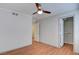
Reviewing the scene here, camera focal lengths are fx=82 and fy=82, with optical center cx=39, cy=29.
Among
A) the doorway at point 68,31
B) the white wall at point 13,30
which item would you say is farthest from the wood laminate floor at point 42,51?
the doorway at point 68,31

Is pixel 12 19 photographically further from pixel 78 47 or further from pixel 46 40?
pixel 78 47

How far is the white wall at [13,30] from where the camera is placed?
2.35 meters

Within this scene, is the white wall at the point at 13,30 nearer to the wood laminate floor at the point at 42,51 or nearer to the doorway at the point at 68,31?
the wood laminate floor at the point at 42,51

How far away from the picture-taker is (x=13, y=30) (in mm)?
2605

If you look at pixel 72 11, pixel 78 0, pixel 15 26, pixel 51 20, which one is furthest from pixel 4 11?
pixel 78 0

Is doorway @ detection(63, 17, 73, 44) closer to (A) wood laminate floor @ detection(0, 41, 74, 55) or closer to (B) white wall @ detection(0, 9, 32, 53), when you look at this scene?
(A) wood laminate floor @ detection(0, 41, 74, 55)

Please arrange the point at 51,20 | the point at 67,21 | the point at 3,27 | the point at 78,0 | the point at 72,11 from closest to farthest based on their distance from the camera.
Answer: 1. the point at 78,0
2. the point at 3,27
3. the point at 72,11
4. the point at 51,20
5. the point at 67,21

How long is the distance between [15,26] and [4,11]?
571mm

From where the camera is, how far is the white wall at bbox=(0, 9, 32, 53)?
2.35m

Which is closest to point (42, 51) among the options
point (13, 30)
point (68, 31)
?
point (13, 30)

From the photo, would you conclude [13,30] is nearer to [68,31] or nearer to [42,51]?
[42,51]

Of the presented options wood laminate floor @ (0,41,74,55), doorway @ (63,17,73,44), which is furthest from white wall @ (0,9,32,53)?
doorway @ (63,17,73,44)

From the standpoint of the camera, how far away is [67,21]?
14.0 feet

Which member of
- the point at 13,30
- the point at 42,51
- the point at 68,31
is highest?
the point at 13,30
